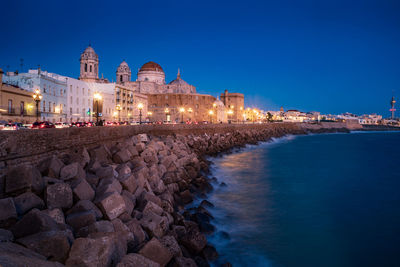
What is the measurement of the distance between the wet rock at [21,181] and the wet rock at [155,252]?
3132mm

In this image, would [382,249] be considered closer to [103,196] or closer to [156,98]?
[103,196]

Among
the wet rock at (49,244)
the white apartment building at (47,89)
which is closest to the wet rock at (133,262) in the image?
the wet rock at (49,244)

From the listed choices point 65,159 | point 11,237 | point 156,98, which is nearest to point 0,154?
point 65,159

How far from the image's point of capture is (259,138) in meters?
47.3

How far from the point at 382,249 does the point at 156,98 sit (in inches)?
2424

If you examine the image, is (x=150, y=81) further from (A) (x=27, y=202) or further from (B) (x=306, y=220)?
(A) (x=27, y=202)

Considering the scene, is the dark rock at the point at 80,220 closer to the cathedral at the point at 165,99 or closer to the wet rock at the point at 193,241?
the wet rock at the point at 193,241

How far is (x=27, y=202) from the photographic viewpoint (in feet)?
19.6

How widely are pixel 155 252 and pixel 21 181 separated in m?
3.59

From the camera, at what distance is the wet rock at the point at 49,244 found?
427 centimetres

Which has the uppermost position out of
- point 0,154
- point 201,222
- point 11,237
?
point 0,154

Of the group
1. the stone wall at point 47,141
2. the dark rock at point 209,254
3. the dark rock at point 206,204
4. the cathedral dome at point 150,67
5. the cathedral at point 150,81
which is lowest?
the dark rock at point 209,254

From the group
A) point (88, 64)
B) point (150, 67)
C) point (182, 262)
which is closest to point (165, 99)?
point (150, 67)

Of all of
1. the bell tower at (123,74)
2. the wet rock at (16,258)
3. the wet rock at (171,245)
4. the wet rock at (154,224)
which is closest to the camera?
the wet rock at (16,258)
